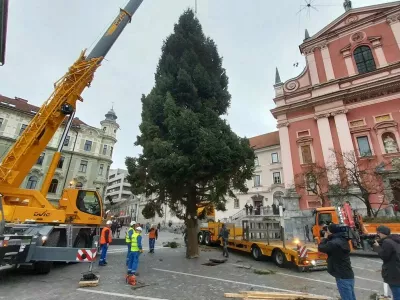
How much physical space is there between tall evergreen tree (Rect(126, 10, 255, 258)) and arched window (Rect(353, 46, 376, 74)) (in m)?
19.0

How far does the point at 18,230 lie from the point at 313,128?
25760mm

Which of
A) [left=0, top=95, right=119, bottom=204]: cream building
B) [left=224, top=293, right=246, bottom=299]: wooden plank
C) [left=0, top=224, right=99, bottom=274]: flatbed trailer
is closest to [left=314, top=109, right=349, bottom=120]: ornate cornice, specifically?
[left=224, top=293, right=246, bottom=299]: wooden plank

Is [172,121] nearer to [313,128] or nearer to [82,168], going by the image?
[313,128]

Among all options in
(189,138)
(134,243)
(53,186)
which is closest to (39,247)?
(134,243)

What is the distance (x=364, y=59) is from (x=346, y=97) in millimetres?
5328

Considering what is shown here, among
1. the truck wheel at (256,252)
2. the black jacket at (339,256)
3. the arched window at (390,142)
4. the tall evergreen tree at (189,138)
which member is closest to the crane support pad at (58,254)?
the tall evergreen tree at (189,138)

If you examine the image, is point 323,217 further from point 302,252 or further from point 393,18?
point 393,18

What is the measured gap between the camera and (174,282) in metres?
7.40

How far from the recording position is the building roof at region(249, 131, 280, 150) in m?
38.0

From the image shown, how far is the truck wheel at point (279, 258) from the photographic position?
34.1ft

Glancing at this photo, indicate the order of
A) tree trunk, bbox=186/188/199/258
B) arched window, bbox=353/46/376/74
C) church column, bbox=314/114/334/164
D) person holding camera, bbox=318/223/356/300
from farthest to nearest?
arched window, bbox=353/46/376/74 < church column, bbox=314/114/334/164 < tree trunk, bbox=186/188/199/258 < person holding camera, bbox=318/223/356/300

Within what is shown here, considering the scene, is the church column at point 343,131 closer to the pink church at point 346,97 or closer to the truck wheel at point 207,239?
the pink church at point 346,97

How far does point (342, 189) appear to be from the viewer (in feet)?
63.4

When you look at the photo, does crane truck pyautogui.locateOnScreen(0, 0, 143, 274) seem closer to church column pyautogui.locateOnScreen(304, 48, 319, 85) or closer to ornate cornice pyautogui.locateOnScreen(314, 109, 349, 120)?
ornate cornice pyautogui.locateOnScreen(314, 109, 349, 120)
